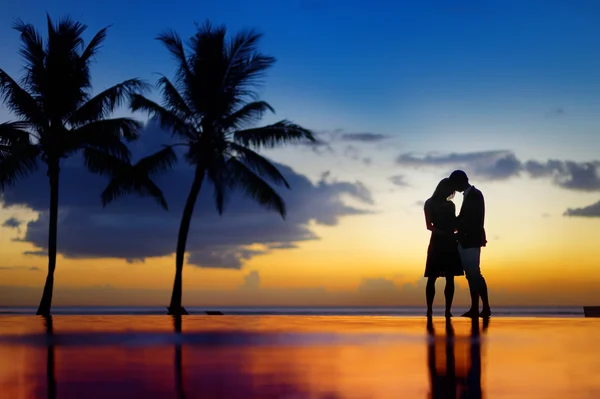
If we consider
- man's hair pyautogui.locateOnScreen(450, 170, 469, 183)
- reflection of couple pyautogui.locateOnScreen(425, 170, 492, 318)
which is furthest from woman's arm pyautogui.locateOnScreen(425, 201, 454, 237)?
man's hair pyautogui.locateOnScreen(450, 170, 469, 183)

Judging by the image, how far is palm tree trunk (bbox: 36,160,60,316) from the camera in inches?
907

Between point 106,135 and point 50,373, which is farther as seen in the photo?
point 106,135

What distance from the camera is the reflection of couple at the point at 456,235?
11.1 m

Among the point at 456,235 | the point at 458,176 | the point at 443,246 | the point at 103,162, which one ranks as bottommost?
the point at 443,246

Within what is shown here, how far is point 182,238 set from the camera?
74.6ft

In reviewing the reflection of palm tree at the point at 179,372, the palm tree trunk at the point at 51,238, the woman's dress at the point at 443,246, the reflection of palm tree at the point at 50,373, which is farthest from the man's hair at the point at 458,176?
the palm tree trunk at the point at 51,238

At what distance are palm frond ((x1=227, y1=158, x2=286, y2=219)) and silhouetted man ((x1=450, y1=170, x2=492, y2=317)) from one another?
10901 mm

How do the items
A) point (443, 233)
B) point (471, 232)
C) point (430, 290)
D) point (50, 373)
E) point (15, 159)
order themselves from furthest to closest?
1. point (15, 159)
2. point (430, 290)
3. point (443, 233)
4. point (471, 232)
5. point (50, 373)

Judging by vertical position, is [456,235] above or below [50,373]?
above

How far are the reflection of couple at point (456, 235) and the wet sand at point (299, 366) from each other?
3.46 m

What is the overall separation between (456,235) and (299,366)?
7.10 meters

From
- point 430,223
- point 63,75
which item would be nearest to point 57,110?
point 63,75

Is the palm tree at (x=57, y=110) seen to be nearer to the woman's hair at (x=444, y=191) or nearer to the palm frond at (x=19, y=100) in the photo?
the palm frond at (x=19, y=100)

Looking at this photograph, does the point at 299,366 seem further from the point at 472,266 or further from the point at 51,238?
the point at 51,238
